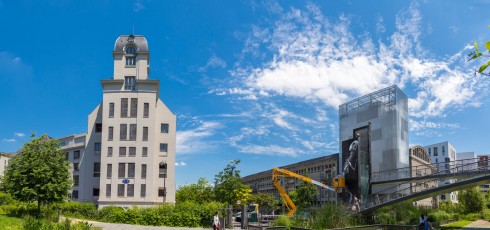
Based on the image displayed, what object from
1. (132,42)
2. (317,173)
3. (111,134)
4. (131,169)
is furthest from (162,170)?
(317,173)

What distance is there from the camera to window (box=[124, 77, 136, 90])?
2095 inches

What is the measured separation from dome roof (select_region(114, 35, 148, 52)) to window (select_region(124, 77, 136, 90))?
4.13 meters

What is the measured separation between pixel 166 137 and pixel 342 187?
22.3 m

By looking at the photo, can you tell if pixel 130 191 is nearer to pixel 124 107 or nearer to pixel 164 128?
pixel 164 128

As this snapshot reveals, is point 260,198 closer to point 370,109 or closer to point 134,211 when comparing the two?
point 370,109

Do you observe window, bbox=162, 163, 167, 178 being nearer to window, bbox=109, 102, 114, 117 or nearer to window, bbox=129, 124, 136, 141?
window, bbox=129, 124, 136, 141

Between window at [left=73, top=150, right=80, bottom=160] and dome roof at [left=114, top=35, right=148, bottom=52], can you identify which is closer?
dome roof at [left=114, top=35, right=148, bottom=52]

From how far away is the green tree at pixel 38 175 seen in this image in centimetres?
3195

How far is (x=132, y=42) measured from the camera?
5528 cm

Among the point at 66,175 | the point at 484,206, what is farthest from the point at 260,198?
the point at 66,175

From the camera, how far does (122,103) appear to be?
172 feet

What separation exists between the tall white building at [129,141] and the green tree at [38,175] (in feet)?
52.3

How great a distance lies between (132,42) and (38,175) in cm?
2712

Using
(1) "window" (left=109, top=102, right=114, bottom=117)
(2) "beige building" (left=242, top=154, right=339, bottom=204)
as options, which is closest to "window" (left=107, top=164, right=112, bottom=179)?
(1) "window" (left=109, top=102, right=114, bottom=117)
